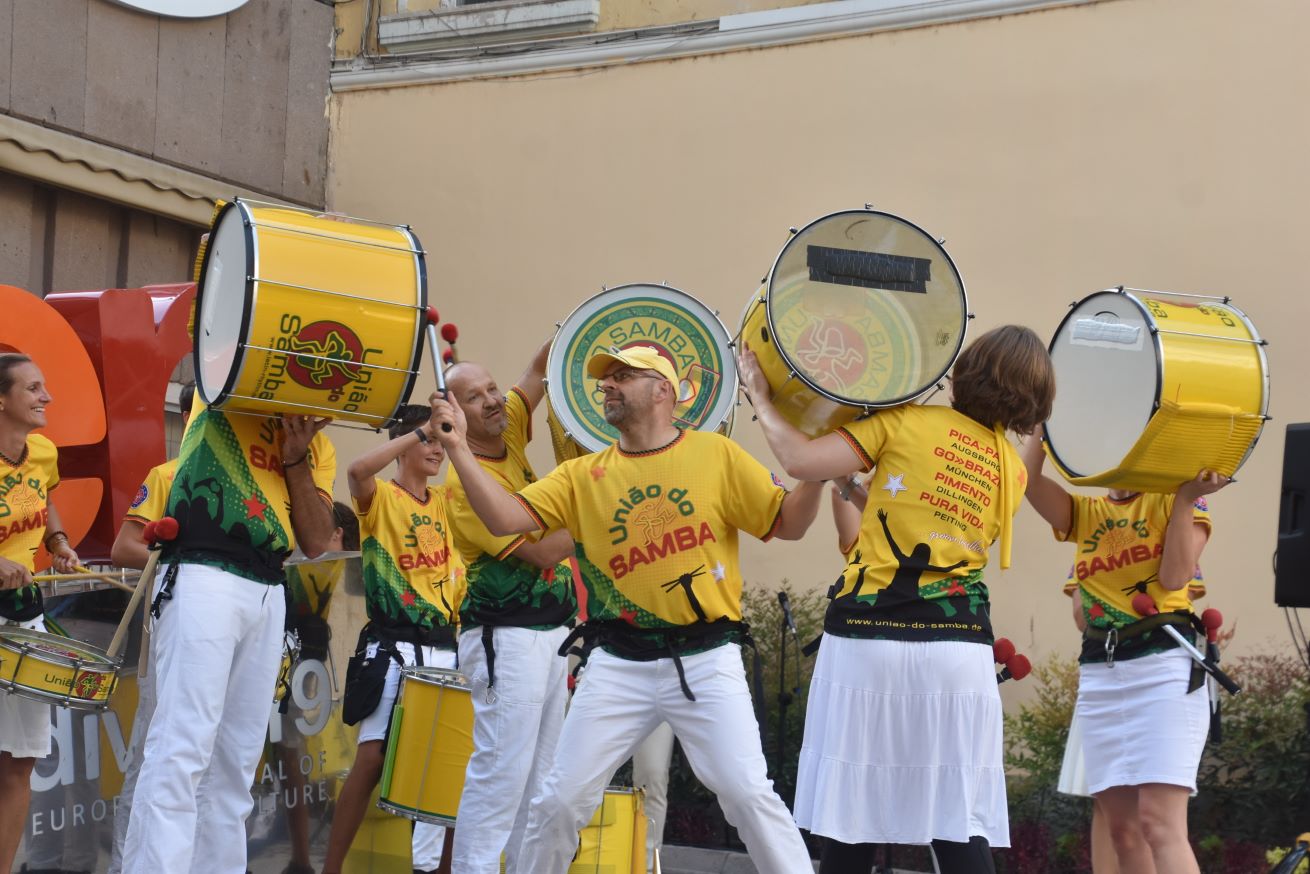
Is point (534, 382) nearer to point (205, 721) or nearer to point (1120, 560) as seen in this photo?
point (205, 721)

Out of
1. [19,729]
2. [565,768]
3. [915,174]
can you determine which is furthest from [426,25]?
[565,768]

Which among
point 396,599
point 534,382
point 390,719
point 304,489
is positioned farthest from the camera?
point 396,599

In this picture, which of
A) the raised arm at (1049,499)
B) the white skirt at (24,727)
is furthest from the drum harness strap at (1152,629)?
the white skirt at (24,727)

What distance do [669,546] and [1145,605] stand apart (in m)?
1.93

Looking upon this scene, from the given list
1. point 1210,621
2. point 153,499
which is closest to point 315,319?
point 153,499

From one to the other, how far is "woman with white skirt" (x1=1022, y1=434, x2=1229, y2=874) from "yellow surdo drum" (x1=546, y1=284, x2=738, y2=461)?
1247mm

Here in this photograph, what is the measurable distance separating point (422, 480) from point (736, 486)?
2314 millimetres

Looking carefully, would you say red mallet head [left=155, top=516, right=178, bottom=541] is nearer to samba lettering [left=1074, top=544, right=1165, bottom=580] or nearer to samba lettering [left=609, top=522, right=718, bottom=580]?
samba lettering [left=609, top=522, right=718, bottom=580]

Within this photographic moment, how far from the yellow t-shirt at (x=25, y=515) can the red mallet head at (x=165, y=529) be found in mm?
1218

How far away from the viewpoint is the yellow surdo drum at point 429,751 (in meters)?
6.13

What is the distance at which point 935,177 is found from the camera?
33.9 feet

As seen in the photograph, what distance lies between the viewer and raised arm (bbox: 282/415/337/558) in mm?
5320

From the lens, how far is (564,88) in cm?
1173

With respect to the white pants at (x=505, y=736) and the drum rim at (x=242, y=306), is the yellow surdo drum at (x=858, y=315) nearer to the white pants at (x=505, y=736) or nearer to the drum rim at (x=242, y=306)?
the drum rim at (x=242, y=306)
